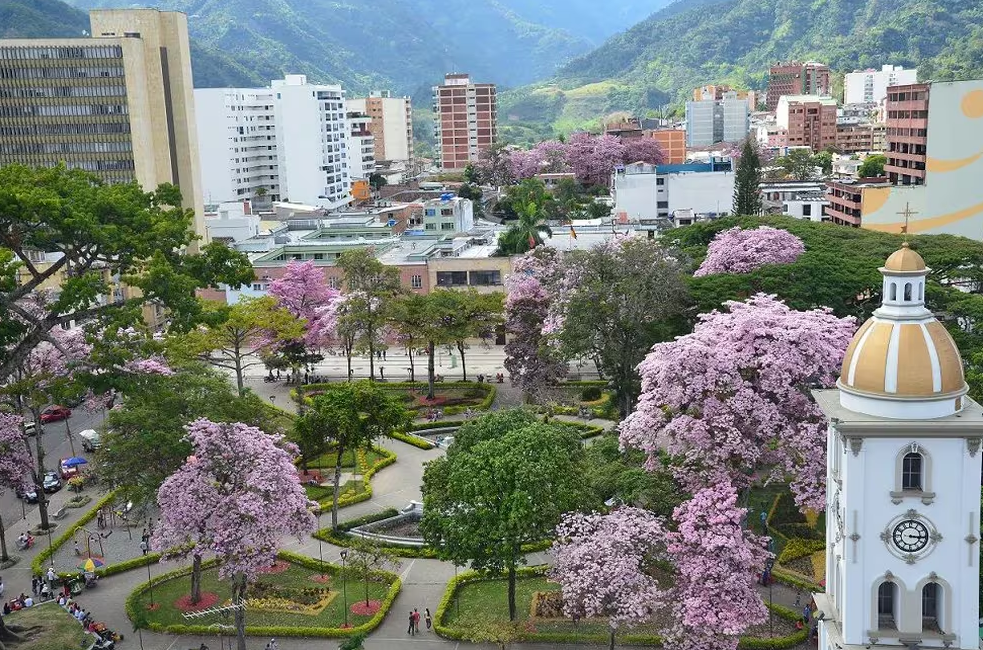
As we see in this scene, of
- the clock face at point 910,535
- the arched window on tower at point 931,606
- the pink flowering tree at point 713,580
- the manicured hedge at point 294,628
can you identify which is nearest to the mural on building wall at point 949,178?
the pink flowering tree at point 713,580

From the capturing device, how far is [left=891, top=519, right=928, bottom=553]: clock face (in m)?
20.7

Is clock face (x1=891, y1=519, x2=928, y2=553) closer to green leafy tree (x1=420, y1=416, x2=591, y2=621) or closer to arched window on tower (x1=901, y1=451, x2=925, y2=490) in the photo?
arched window on tower (x1=901, y1=451, x2=925, y2=490)

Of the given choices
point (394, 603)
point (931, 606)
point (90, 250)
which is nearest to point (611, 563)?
point (931, 606)

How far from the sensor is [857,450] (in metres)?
20.6

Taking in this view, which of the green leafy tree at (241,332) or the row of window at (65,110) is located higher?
the row of window at (65,110)

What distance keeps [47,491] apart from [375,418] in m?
15.9

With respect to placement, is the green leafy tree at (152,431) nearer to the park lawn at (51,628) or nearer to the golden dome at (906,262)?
the park lawn at (51,628)

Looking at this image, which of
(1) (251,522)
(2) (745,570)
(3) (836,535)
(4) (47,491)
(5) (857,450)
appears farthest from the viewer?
(4) (47,491)

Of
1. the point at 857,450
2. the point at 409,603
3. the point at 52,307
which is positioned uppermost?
the point at 52,307

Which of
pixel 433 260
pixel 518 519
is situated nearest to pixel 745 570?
pixel 518 519

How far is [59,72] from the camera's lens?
75.9 metres

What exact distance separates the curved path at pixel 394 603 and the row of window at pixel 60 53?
43.4m

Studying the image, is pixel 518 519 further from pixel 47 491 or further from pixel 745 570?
pixel 47 491

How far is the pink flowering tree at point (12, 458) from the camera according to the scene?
3556cm
